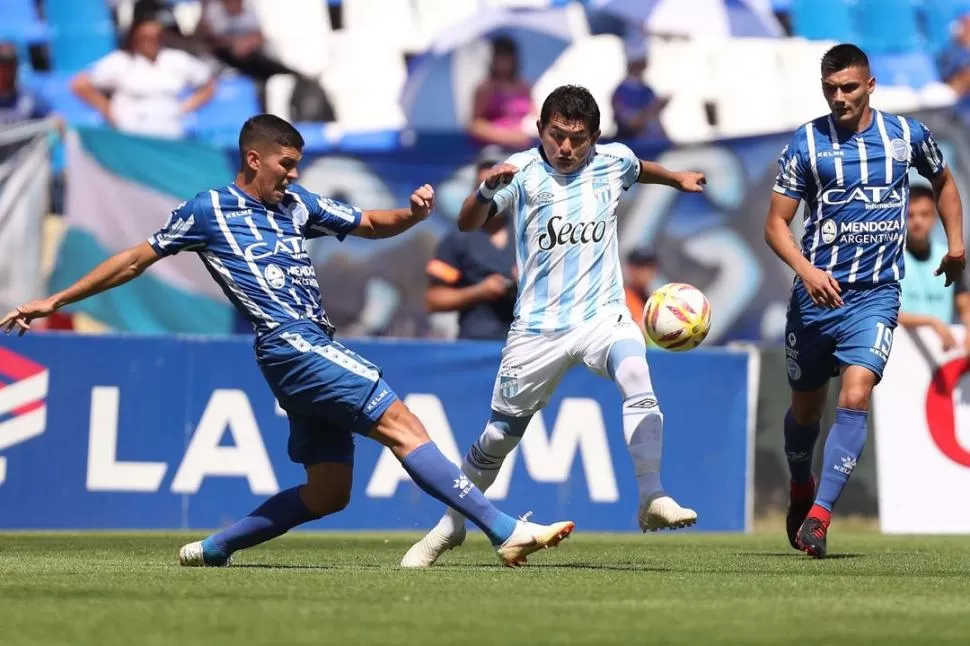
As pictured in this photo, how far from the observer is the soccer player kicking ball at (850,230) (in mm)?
8266

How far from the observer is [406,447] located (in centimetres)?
710

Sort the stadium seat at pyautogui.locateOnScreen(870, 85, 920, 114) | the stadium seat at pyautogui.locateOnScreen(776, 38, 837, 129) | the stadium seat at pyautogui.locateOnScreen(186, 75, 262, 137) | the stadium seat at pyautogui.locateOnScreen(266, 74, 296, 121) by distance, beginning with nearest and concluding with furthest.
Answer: the stadium seat at pyautogui.locateOnScreen(186, 75, 262, 137), the stadium seat at pyautogui.locateOnScreen(266, 74, 296, 121), the stadium seat at pyautogui.locateOnScreen(776, 38, 837, 129), the stadium seat at pyautogui.locateOnScreen(870, 85, 920, 114)

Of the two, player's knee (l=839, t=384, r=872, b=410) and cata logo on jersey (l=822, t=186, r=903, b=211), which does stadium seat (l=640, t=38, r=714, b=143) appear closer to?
cata logo on jersey (l=822, t=186, r=903, b=211)

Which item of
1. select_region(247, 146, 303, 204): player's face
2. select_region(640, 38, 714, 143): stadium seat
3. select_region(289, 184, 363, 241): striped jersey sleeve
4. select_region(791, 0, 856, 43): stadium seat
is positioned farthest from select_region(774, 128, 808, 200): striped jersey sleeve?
select_region(791, 0, 856, 43): stadium seat

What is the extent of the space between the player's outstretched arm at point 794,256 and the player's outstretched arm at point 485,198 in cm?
146

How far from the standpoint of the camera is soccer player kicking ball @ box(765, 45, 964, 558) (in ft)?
27.1

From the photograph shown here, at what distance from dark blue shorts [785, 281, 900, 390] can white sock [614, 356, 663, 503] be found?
1.27m

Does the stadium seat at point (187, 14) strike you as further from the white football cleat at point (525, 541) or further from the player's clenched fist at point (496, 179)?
the white football cleat at point (525, 541)

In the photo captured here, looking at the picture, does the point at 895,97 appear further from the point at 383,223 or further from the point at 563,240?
the point at 383,223

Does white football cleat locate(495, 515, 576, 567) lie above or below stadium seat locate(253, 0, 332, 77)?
below

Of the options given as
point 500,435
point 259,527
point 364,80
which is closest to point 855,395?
point 500,435

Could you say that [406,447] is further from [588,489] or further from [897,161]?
[588,489]

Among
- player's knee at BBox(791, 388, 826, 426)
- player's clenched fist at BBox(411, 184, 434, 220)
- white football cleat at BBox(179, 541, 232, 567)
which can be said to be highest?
player's clenched fist at BBox(411, 184, 434, 220)

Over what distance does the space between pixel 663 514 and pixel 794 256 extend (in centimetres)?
176
